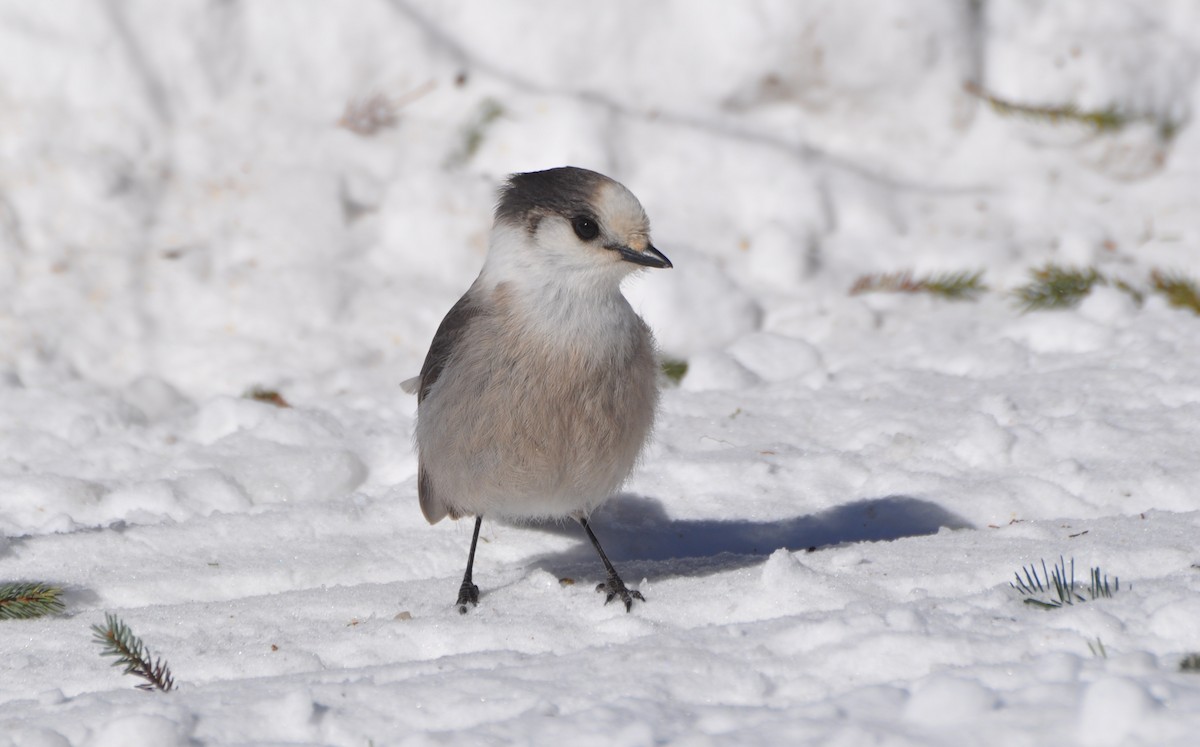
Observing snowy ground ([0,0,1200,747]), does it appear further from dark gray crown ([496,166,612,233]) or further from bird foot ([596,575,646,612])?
dark gray crown ([496,166,612,233])

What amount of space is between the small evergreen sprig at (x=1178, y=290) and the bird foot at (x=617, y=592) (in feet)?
12.6

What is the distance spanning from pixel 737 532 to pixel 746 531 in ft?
0.11

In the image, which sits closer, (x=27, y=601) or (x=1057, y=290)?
(x=27, y=601)

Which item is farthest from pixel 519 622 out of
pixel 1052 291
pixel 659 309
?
pixel 1052 291

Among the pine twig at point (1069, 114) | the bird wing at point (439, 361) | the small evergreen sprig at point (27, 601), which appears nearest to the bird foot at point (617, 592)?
the bird wing at point (439, 361)

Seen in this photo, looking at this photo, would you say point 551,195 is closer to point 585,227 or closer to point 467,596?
point 585,227

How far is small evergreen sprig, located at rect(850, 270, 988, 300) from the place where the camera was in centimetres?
645

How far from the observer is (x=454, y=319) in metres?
3.92

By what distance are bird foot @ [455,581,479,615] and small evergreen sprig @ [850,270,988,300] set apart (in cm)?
353

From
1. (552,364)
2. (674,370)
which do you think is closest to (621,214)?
(552,364)

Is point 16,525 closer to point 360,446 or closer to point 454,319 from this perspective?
point 360,446

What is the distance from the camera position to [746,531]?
4.39 m

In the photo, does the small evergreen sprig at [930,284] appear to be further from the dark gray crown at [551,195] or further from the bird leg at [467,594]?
the bird leg at [467,594]

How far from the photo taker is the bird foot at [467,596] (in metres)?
3.62
